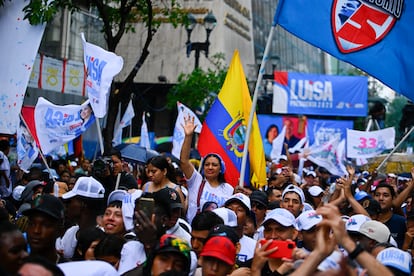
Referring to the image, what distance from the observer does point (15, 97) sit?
9438 mm

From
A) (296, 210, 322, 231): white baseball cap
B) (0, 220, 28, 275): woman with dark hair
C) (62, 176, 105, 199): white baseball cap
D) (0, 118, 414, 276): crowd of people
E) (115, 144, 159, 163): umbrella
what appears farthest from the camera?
(115, 144, 159, 163): umbrella

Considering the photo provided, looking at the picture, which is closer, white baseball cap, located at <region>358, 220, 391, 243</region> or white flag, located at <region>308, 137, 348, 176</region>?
white baseball cap, located at <region>358, 220, 391, 243</region>

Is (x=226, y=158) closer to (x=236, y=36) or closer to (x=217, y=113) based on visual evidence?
(x=217, y=113)

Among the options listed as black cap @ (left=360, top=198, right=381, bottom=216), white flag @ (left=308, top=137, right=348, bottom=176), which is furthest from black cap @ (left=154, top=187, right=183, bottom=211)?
white flag @ (left=308, top=137, right=348, bottom=176)

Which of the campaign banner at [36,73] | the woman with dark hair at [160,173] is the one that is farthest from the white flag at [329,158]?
the woman with dark hair at [160,173]

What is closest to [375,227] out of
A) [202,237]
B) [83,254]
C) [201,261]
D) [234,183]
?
[202,237]

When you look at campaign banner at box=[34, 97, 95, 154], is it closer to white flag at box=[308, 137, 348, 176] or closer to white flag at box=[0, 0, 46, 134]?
white flag at box=[0, 0, 46, 134]

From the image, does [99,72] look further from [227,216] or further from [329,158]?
[329,158]

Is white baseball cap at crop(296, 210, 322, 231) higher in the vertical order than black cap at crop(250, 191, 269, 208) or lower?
higher

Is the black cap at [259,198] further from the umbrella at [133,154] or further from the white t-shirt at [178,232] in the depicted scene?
the umbrella at [133,154]

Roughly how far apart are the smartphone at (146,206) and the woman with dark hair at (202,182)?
2.32 m

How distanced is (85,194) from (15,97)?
3.15m

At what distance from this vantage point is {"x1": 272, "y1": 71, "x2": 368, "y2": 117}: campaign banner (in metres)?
33.4

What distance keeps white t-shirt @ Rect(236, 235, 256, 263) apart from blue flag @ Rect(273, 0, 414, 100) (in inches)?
120
